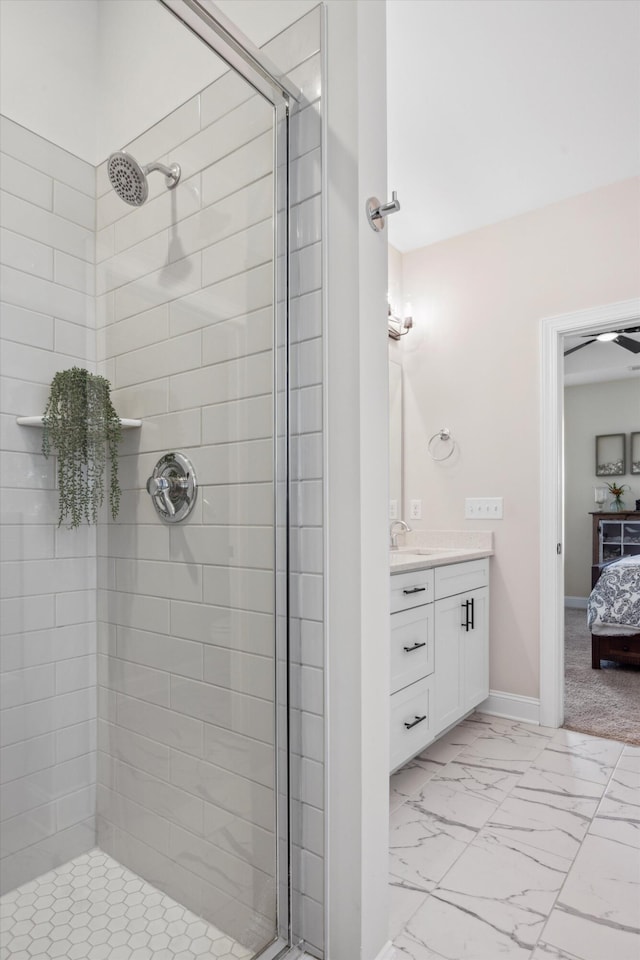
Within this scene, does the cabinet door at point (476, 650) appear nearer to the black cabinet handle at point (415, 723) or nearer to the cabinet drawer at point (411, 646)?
the cabinet drawer at point (411, 646)

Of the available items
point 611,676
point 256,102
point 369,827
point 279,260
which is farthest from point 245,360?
point 611,676

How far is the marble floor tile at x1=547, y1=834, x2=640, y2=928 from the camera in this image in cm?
156

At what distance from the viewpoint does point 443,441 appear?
337 centimetres

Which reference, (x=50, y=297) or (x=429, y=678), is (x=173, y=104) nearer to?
(x=50, y=297)

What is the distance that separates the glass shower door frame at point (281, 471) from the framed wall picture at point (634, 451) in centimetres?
610

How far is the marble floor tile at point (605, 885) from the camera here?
5.12 feet

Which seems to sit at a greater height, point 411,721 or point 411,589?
point 411,589

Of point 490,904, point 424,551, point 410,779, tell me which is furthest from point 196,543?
point 424,551

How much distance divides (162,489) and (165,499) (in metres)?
0.02

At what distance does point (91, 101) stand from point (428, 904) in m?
2.13

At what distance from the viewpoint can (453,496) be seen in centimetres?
331

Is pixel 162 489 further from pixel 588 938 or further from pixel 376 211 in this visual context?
pixel 588 938

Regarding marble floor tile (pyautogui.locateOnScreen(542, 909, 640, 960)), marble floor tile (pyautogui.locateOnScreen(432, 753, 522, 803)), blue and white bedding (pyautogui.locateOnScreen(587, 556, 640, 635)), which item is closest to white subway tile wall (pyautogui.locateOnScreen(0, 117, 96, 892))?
marble floor tile (pyautogui.locateOnScreen(542, 909, 640, 960))

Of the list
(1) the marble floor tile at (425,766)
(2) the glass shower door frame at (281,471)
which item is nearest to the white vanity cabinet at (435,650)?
(1) the marble floor tile at (425,766)
